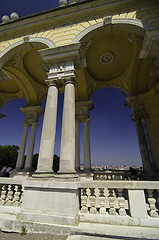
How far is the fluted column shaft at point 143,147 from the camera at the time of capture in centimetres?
984

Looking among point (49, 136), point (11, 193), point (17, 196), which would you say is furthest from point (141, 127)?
point (11, 193)

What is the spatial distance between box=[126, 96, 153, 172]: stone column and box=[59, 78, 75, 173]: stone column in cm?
790

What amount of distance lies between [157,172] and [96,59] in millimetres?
11052

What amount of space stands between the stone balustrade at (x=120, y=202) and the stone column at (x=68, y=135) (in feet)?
3.12

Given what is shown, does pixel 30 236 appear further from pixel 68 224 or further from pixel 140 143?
pixel 140 143

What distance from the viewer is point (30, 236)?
3.40 metres

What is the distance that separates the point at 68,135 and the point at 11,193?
3443 mm

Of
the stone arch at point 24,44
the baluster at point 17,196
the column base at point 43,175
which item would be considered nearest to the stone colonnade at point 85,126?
the stone arch at point 24,44

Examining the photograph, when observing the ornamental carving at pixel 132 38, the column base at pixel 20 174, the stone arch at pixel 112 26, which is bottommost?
the column base at pixel 20 174

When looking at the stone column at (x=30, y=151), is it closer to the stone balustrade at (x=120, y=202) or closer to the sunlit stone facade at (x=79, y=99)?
the sunlit stone facade at (x=79, y=99)

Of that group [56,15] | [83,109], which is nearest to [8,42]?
[56,15]

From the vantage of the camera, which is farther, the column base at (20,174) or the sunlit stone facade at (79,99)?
the column base at (20,174)

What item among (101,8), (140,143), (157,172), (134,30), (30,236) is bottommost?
(30,236)

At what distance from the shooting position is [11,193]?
502 cm
